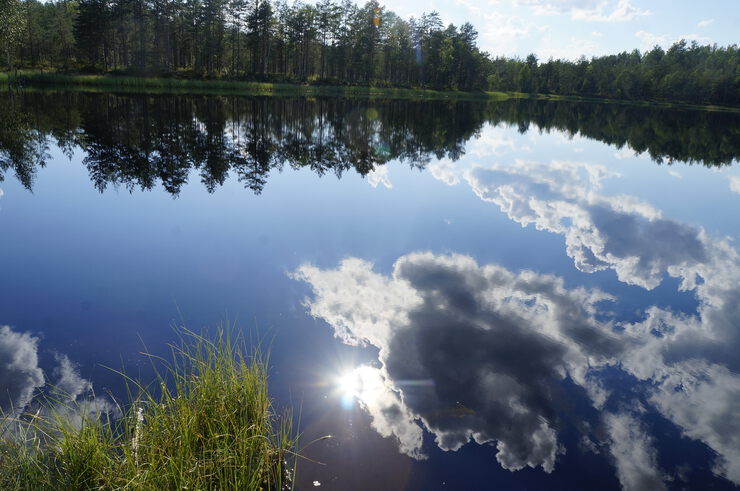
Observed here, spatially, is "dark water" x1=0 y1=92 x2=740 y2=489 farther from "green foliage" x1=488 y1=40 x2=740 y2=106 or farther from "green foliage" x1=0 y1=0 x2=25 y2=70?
"green foliage" x1=488 y1=40 x2=740 y2=106

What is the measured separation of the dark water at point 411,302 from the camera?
5668mm

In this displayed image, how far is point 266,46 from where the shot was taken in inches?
3041

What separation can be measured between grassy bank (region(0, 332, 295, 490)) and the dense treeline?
14.3 m

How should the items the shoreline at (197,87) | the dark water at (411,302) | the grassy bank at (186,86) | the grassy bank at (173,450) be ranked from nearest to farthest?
the grassy bank at (173,450), the dark water at (411,302), the shoreline at (197,87), the grassy bank at (186,86)

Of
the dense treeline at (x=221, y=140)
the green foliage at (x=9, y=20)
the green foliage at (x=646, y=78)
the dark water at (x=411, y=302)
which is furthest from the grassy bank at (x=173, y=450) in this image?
the green foliage at (x=646, y=78)

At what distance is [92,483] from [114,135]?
2677 centimetres

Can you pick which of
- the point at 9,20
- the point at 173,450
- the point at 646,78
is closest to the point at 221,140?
the point at 173,450

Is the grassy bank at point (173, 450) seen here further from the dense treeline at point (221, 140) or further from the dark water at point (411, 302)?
the dense treeline at point (221, 140)

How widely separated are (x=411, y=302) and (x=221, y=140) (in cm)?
2175

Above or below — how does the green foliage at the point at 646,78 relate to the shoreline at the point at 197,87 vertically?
above

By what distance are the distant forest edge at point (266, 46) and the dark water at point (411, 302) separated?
4946 cm

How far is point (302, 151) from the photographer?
26.8 meters

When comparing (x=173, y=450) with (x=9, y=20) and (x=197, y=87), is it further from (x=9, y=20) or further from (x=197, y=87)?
(x=197, y=87)

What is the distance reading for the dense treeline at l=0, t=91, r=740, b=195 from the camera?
2023 cm
